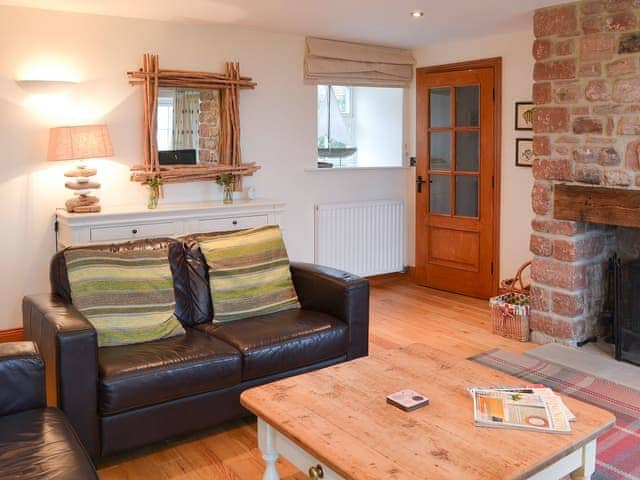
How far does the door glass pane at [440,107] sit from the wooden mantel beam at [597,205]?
173 cm

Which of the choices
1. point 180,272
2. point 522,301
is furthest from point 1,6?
point 522,301

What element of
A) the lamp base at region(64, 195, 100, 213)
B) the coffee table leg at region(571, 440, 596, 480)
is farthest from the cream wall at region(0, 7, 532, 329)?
the coffee table leg at region(571, 440, 596, 480)

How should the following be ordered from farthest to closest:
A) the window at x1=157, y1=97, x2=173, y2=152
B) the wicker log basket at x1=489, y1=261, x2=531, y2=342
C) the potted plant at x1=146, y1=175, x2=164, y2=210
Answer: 1. the window at x1=157, y1=97, x2=173, y2=152
2. the potted plant at x1=146, y1=175, x2=164, y2=210
3. the wicker log basket at x1=489, y1=261, x2=531, y2=342

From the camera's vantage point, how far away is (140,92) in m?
4.61

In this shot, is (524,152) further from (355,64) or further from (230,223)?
(230,223)

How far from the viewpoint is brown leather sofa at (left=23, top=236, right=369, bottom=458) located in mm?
2572

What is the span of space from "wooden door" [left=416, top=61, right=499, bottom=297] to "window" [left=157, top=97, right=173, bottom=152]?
7.69 ft

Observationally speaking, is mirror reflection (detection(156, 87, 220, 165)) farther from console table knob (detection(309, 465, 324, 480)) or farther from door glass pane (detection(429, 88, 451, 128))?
console table knob (detection(309, 465, 324, 480))

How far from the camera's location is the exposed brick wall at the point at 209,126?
4875 millimetres

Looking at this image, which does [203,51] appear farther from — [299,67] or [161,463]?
[161,463]

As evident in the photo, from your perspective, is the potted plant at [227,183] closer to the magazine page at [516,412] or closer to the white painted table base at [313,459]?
the white painted table base at [313,459]

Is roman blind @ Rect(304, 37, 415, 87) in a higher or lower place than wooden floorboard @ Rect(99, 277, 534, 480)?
higher

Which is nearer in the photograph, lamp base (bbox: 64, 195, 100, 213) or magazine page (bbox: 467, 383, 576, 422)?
magazine page (bbox: 467, 383, 576, 422)

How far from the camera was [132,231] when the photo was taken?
426 centimetres
